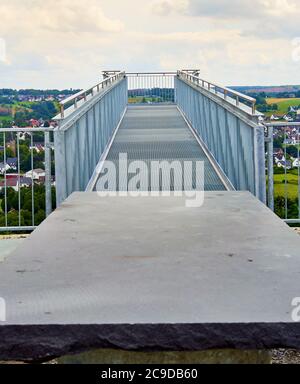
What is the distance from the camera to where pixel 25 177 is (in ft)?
28.8

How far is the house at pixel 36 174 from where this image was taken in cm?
808

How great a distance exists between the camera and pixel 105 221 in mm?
6164

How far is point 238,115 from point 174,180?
2.04 m

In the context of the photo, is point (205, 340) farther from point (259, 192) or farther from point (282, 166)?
point (282, 166)

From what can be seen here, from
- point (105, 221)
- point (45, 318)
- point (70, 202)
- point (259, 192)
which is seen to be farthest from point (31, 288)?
point (259, 192)

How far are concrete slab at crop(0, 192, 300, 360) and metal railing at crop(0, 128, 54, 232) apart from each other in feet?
5.17

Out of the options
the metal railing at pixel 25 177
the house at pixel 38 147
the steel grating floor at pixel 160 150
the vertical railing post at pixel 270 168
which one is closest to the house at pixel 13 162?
the metal railing at pixel 25 177

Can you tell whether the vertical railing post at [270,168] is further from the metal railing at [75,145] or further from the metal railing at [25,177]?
the metal railing at [25,177]

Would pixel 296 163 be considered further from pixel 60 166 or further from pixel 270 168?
pixel 60 166

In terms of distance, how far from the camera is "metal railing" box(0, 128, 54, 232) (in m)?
7.97

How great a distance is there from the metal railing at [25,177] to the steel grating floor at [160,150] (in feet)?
3.26

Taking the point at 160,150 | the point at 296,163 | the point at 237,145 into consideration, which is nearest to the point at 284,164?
the point at 296,163

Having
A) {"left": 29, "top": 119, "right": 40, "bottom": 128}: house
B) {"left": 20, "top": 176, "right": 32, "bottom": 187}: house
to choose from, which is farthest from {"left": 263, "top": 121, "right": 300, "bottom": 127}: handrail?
{"left": 20, "top": 176, "right": 32, "bottom": 187}: house

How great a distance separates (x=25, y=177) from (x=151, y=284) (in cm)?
475
